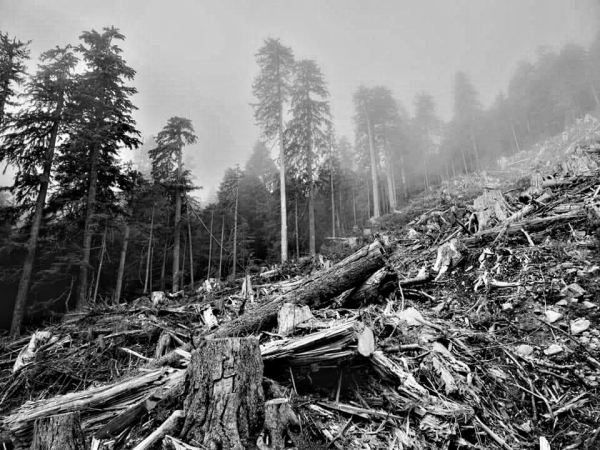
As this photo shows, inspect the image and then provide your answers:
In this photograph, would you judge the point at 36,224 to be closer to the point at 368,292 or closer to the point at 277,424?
the point at 368,292

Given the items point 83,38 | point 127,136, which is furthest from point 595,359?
point 83,38

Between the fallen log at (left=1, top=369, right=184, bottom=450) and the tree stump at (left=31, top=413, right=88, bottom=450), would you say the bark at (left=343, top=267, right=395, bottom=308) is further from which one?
the tree stump at (left=31, top=413, right=88, bottom=450)

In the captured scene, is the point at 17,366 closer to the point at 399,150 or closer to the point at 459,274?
the point at 459,274

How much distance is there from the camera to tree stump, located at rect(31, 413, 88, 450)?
2188mm

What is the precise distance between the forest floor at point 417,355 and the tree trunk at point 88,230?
7.40 meters

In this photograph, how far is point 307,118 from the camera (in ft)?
69.6

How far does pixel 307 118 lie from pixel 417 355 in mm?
20349

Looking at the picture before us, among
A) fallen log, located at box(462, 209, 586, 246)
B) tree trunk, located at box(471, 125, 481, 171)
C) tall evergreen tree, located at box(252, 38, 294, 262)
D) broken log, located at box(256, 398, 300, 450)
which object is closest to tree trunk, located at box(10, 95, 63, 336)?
tall evergreen tree, located at box(252, 38, 294, 262)

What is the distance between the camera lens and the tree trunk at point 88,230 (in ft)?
40.7

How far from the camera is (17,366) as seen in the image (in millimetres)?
4875

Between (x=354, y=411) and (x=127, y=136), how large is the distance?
1769cm

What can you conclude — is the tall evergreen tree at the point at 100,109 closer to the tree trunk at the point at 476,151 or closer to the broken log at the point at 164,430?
the broken log at the point at 164,430

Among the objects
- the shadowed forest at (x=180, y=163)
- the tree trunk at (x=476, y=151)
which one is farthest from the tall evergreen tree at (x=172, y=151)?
the tree trunk at (x=476, y=151)

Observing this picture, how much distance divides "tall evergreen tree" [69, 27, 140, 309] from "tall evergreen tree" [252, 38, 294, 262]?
27.5ft
